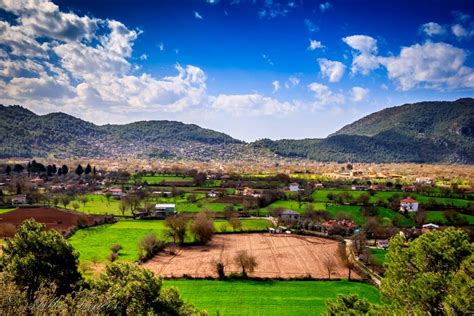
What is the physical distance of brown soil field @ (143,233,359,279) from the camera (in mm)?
40906

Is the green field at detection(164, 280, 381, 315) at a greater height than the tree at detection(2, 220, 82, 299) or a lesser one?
lesser

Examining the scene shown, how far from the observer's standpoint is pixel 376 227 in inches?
2306

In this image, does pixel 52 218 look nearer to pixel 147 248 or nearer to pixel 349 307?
pixel 147 248

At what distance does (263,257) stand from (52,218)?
129 feet

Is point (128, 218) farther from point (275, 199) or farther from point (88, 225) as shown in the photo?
point (275, 199)

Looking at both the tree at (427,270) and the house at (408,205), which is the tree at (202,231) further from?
the house at (408,205)

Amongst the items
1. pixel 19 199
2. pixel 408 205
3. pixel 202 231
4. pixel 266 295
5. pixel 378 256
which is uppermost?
pixel 19 199

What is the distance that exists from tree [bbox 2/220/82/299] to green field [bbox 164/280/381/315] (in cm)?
1351

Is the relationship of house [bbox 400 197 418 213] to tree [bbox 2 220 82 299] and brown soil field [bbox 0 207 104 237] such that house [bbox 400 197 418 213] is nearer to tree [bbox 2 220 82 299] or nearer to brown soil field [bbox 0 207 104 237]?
brown soil field [bbox 0 207 104 237]

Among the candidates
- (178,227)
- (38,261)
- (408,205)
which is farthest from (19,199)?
(408,205)

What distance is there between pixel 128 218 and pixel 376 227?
44.3 m

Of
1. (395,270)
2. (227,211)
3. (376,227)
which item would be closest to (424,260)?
(395,270)

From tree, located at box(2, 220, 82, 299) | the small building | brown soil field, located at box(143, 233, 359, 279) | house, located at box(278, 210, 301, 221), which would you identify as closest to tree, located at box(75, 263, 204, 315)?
tree, located at box(2, 220, 82, 299)

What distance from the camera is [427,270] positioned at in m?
19.0
